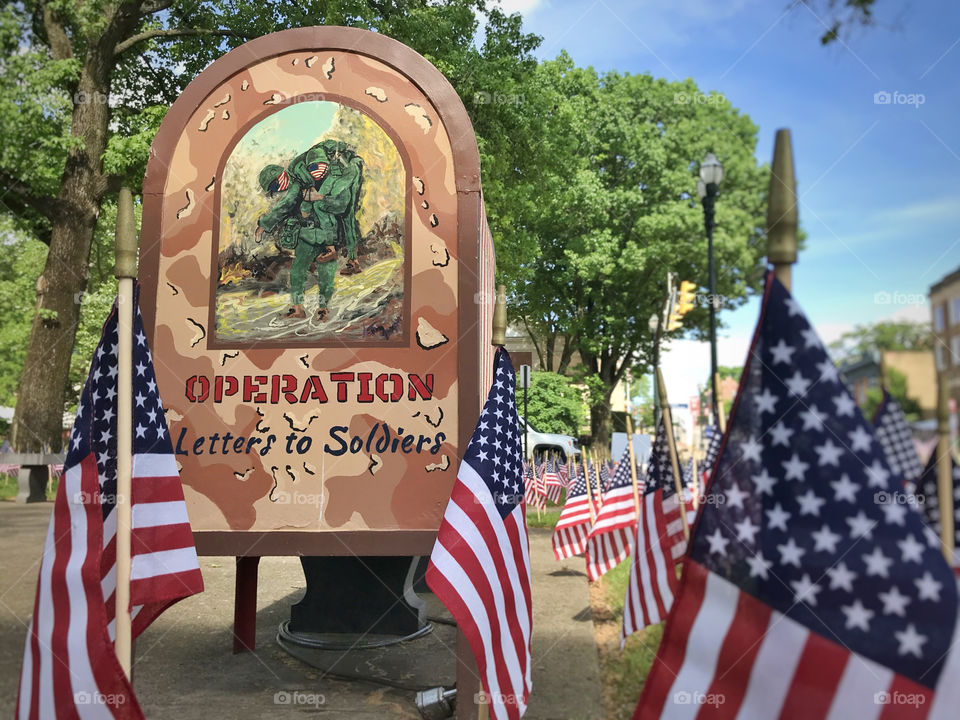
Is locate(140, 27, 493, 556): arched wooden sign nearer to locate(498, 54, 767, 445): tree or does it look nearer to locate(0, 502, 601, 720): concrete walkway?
locate(0, 502, 601, 720): concrete walkway

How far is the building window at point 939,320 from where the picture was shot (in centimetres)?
246

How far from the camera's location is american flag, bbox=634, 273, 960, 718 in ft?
8.96

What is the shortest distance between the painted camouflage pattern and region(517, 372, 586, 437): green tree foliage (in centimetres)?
3009

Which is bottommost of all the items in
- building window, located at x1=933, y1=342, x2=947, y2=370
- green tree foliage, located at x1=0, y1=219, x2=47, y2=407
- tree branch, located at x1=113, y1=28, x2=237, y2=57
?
building window, located at x1=933, y1=342, x2=947, y2=370

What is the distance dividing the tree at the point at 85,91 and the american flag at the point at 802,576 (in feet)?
51.9

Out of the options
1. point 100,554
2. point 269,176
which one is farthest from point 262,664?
point 269,176

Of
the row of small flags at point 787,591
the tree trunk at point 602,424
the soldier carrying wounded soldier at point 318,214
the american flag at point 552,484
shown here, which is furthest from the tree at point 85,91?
the tree trunk at point 602,424

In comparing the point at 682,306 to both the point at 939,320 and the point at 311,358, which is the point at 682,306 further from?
the point at 939,320

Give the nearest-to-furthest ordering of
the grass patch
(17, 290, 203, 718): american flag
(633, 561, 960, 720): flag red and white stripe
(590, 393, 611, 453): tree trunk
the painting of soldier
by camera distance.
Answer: (633, 561, 960, 720): flag red and white stripe, (17, 290, 203, 718): american flag, the painting of soldier, the grass patch, (590, 393, 611, 453): tree trunk

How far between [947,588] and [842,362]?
2.71 ft

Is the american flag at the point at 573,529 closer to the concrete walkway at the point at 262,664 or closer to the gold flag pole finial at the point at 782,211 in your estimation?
the concrete walkway at the point at 262,664

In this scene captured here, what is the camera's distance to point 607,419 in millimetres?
35969

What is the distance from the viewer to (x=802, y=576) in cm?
290

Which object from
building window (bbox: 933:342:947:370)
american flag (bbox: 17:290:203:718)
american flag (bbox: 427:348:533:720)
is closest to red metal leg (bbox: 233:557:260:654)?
american flag (bbox: 17:290:203:718)
